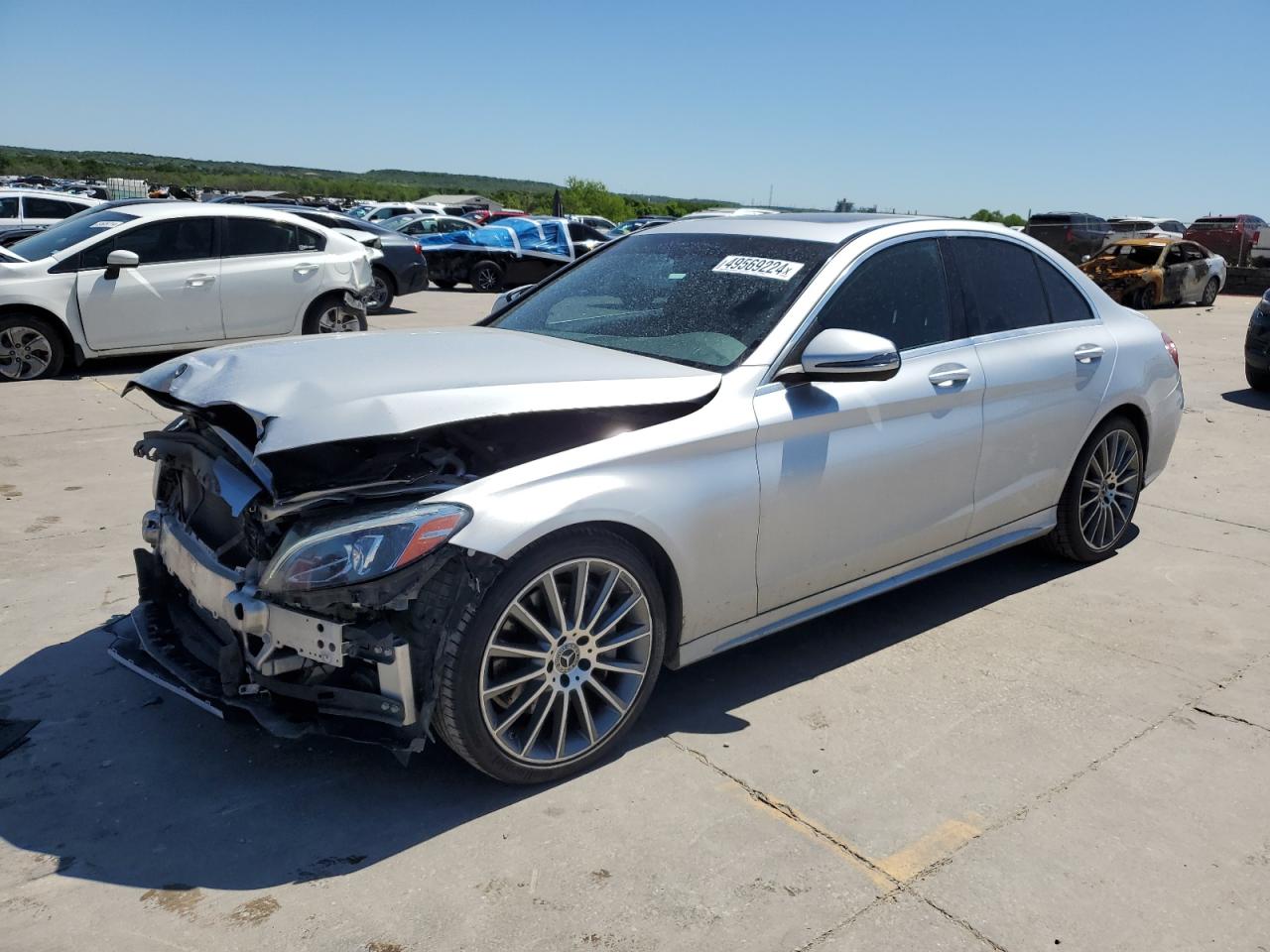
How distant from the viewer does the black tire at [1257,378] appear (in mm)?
10359

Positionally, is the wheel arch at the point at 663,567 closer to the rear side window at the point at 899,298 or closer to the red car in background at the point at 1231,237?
the rear side window at the point at 899,298

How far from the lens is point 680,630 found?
11.2 feet

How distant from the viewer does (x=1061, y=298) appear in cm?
492

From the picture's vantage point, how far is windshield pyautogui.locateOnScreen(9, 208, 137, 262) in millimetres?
9570

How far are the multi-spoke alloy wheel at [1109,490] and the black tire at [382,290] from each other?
39.6 feet

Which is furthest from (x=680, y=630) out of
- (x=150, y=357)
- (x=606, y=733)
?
(x=150, y=357)

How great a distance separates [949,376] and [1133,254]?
65.1 feet

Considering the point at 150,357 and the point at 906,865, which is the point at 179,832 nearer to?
the point at 906,865

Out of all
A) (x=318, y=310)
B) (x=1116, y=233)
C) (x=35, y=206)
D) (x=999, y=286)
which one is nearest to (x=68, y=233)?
(x=318, y=310)

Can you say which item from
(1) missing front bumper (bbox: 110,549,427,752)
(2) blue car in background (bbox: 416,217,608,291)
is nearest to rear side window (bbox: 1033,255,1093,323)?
(1) missing front bumper (bbox: 110,549,427,752)

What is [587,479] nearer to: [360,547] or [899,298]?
[360,547]

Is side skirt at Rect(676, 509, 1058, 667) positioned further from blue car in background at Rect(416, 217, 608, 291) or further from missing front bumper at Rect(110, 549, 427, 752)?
blue car in background at Rect(416, 217, 608, 291)

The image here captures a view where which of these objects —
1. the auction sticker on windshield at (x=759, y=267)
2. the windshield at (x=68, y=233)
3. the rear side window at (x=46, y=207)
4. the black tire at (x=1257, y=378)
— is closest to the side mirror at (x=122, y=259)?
the windshield at (x=68, y=233)

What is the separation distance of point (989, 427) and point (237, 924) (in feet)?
10.8
